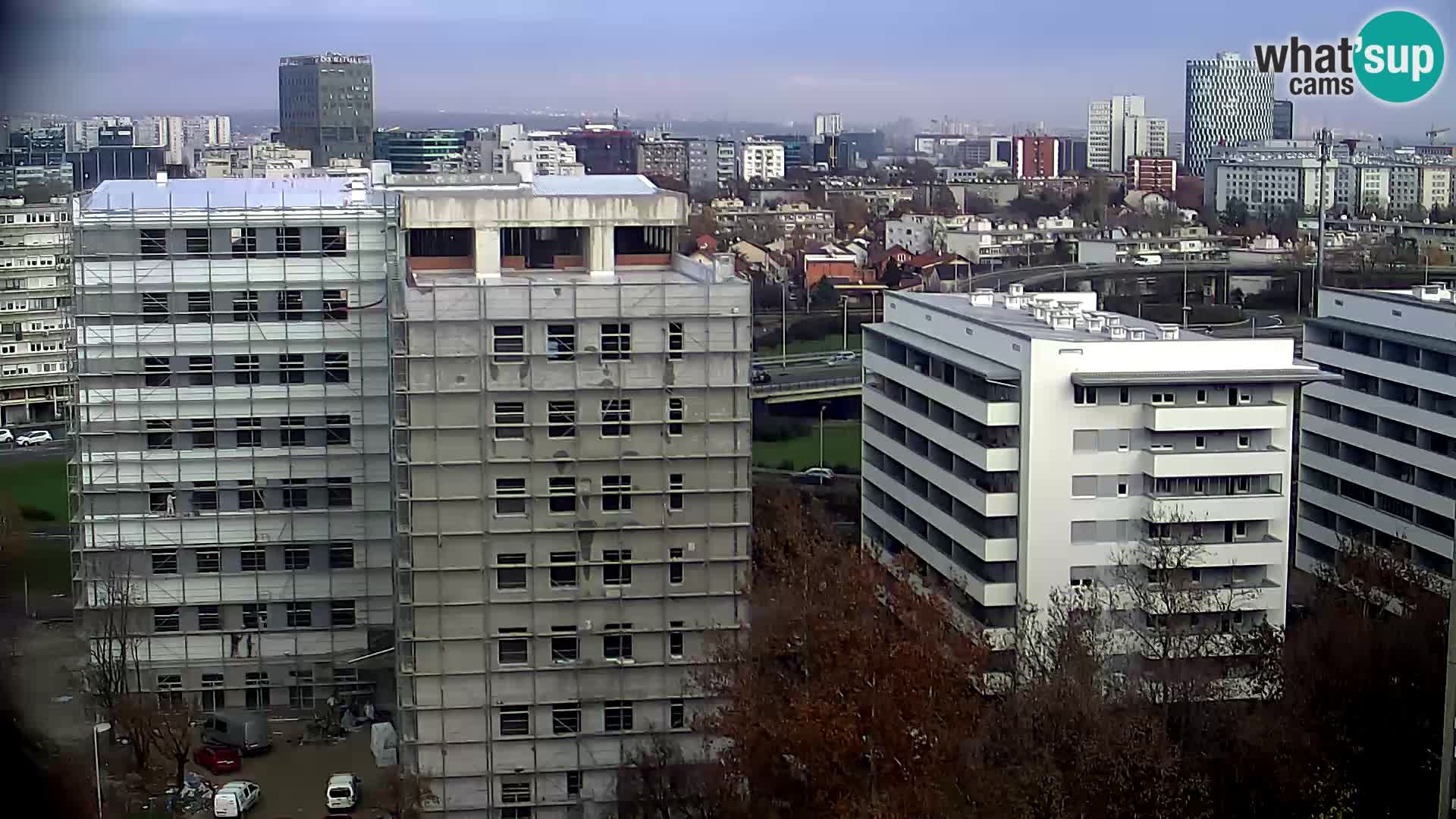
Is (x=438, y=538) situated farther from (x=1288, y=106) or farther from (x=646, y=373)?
(x=1288, y=106)

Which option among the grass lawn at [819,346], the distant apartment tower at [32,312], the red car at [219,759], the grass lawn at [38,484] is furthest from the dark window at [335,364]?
the grass lawn at [819,346]

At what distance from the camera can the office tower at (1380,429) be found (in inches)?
229

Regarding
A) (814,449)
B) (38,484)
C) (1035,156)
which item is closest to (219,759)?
(38,484)

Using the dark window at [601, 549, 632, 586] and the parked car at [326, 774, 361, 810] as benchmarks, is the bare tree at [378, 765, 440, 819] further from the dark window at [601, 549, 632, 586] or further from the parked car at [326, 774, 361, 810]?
the dark window at [601, 549, 632, 586]

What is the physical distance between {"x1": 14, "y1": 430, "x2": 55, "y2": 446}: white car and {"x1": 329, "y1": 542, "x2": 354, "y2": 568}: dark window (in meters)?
5.11

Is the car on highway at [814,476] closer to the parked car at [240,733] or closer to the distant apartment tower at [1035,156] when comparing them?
the parked car at [240,733]

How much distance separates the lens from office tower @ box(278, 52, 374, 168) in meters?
22.2

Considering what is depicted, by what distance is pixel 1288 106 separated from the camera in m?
18.7

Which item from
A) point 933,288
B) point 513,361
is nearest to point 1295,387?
point 513,361

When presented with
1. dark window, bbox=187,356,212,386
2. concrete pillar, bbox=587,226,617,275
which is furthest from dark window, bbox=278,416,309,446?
concrete pillar, bbox=587,226,617,275

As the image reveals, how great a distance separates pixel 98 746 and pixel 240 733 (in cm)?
40

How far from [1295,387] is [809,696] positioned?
1.83 metres

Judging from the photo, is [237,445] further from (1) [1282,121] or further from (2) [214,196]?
(1) [1282,121]

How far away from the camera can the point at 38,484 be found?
9039mm
